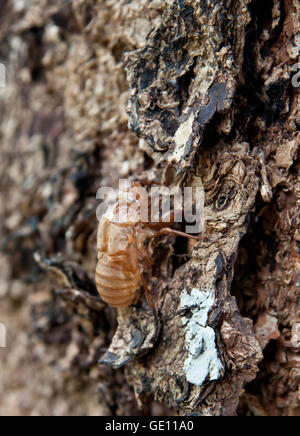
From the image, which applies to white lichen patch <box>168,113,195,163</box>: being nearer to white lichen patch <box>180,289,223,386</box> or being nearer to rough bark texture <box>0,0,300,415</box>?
rough bark texture <box>0,0,300,415</box>

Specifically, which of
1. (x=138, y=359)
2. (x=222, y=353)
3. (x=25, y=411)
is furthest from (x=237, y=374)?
(x=25, y=411)

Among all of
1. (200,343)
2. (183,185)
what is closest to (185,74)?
(183,185)

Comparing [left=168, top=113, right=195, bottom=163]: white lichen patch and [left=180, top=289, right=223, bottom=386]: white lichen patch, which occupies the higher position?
[left=168, top=113, right=195, bottom=163]: white lichen patch

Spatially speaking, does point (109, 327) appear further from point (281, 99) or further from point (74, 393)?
point (281, 99)

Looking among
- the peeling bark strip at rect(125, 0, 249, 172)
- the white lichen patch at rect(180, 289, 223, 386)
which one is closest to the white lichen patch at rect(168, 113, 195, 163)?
the peeling bark strip at rect(125, 0, 249, 172)

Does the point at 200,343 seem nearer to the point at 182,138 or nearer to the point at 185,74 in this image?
the point at 182,138

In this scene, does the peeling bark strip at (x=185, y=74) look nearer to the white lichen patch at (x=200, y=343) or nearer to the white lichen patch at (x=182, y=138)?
the white lichen patch at (x=182, y=138)

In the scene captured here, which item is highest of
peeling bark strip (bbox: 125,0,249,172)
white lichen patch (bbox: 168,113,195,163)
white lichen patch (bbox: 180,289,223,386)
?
peeling bark strip (bbox: 125,0,249,172)

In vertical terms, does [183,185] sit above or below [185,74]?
below
